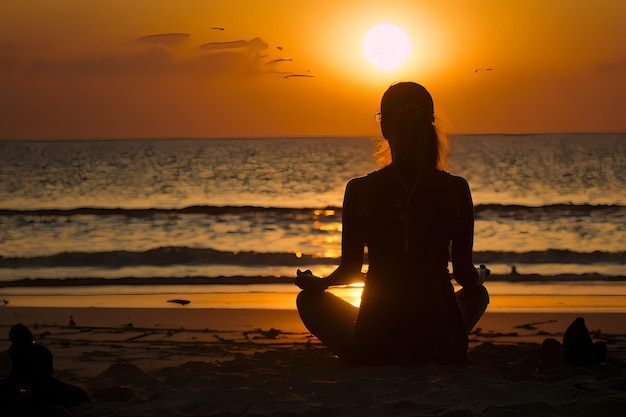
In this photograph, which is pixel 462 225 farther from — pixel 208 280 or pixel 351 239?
pixel 208 280

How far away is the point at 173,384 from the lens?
5.30 m

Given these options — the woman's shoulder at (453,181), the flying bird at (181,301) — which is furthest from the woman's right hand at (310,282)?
the flying bird at (181,301)

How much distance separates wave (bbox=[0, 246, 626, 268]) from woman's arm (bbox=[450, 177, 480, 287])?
33.2 ft

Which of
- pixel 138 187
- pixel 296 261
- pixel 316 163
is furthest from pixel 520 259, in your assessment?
pixel 316 163

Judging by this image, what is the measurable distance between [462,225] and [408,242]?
33 centimetres

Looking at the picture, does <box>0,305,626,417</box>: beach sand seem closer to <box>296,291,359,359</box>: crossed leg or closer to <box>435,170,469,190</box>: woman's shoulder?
<box>296,291,359,359</box>: crossed leg

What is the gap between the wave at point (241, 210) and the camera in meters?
25.4

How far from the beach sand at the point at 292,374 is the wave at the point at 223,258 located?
23.6ft

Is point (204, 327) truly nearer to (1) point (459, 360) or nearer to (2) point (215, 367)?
(2) point (215, 367)

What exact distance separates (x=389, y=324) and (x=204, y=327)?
3.33 metres

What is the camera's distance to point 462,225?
5.02 meters

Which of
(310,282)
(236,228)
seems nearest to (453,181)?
(310,282)

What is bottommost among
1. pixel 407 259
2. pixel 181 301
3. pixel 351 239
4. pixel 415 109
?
pixel 181 301

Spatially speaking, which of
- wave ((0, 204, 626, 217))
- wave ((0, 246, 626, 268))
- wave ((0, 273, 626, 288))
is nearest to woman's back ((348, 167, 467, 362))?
wave ((0, 273, 626, 288))
